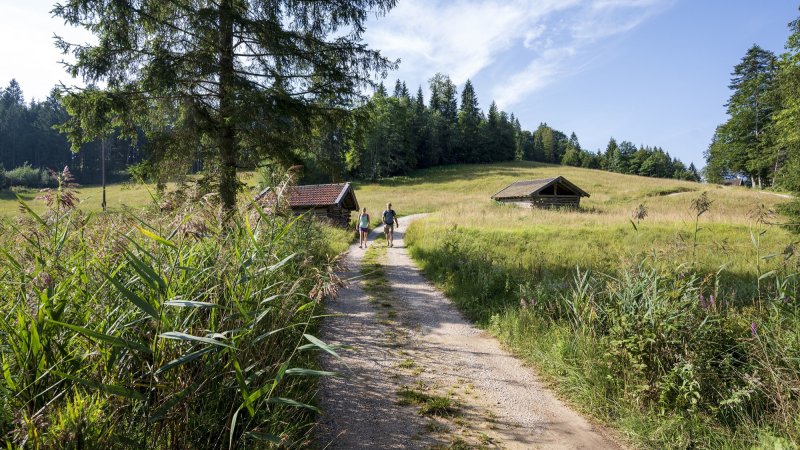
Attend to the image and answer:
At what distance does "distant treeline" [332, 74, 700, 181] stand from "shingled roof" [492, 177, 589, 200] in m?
24.8

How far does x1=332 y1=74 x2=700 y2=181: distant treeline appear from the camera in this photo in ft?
214

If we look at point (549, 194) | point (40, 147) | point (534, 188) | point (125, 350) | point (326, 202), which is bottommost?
point (125, 350)

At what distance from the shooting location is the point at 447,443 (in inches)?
123

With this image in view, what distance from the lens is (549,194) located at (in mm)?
32344

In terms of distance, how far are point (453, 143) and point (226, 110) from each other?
77448mm

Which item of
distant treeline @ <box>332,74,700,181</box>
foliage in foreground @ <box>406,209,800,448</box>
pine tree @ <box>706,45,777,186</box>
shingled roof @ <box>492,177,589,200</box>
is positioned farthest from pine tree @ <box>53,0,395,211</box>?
pine tree @ <box>706,45,777,186</box>

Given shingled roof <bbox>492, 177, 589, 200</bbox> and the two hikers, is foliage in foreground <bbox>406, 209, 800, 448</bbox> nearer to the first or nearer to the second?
the two hikers

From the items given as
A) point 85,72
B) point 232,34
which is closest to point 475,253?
point 232,34

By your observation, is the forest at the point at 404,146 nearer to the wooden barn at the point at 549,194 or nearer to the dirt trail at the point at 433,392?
the wooden barn at the point at 549,194

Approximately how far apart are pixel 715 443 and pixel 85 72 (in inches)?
428

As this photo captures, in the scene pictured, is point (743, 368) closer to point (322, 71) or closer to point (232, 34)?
point (322, 71)

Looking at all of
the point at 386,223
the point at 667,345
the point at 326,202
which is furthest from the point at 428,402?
the point at 326,202

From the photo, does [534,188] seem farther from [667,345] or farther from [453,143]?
[453,143]

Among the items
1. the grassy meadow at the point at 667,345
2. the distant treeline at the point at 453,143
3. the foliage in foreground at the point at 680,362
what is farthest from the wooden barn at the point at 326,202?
the distant treeline at the point at 453,143
